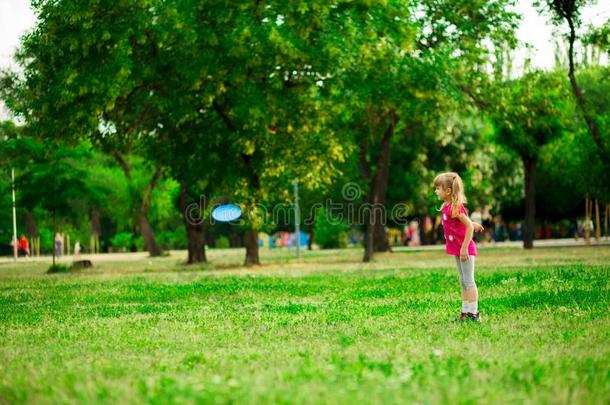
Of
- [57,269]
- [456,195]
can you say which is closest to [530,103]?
[57,269]

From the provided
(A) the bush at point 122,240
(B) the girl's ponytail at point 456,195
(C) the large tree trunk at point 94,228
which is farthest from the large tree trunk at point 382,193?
(A) the bush at point 122,240

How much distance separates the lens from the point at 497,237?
8156 cm

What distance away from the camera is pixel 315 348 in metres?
9.66

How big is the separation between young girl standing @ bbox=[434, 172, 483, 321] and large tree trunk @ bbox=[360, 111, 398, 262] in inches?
986

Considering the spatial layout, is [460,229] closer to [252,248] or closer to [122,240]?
[252,248]

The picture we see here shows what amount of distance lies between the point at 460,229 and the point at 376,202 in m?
28.3

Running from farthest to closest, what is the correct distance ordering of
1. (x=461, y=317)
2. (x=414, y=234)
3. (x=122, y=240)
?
1. (x=122, y=240)
2. (x=414, y=234)
3. (x=461, y=317)

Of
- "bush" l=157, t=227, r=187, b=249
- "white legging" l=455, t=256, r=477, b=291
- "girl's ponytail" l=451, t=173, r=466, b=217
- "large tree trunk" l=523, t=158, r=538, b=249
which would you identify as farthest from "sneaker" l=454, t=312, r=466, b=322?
"bush" l=157, t=227, r=187, b=249

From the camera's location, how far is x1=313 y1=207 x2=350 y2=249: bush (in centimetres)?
7056

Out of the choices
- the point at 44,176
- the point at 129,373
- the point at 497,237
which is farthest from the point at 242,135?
the point at 497,237

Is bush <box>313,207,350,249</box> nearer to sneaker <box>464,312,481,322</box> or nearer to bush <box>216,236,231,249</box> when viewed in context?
bush <box>216,236,231,249</box>

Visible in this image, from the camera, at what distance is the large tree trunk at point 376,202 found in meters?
37.9

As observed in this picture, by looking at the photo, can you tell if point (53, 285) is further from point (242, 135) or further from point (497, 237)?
point (497, 237)

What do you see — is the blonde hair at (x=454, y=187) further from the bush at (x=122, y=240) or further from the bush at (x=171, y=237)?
the bush at (x=122, y=240)
